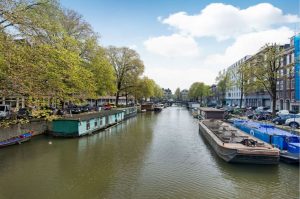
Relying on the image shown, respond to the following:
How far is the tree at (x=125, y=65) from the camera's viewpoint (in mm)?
71812

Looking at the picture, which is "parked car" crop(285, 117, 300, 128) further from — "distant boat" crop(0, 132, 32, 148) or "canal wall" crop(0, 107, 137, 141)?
"distant boat" crop(0, 132, 32, 148)

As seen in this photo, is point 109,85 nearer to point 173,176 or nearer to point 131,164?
point 131,164

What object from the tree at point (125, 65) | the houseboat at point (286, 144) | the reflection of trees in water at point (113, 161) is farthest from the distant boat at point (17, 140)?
the tree at point (125, 65)

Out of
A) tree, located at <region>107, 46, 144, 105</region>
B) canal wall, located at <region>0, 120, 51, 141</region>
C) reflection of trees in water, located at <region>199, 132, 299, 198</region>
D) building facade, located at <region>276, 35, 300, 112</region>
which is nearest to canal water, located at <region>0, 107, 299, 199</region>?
reflection of trees in water, located at <region>199, 132, 299, 198</region>

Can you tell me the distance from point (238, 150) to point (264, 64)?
98.9 ft

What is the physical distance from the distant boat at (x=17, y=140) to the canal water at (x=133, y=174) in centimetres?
62

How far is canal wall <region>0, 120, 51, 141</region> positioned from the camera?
84.2 ft

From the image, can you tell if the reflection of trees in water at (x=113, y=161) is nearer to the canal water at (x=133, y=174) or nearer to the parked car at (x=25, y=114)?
the canal water at (x=133, y=174)

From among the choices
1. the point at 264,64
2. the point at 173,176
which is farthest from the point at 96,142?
the point at 264,64

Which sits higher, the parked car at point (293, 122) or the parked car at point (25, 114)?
the parked car at point (25, 114)

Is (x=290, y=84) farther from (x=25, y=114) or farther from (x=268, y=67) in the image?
(x=25, y=114)

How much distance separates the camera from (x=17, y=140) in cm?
2584

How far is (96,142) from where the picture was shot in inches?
1126

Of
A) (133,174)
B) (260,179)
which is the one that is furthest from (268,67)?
(133,174)
